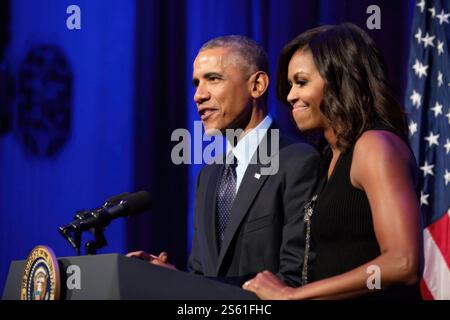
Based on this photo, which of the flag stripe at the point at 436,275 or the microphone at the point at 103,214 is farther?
the flag stripe at the point at 436,275

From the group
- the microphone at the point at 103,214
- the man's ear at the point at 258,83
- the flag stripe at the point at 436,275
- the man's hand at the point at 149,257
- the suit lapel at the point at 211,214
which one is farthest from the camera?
the flag stripe at the point at 436,275

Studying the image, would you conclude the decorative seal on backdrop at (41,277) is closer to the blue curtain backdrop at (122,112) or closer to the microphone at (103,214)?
the microphone at (103,214)

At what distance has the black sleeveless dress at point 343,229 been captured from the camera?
1610 millimetres

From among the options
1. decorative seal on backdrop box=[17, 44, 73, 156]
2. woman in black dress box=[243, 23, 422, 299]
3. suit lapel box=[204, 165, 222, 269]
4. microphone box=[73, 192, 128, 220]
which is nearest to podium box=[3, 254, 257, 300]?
woman in black dress box=[243, 23, 422, 299]

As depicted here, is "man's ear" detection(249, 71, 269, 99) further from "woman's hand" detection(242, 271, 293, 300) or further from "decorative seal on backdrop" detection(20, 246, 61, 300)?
"decorative seal on backdrop" detection(20, 246, 61, 300)

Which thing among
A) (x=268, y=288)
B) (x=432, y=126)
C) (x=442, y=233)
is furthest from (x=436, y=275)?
(x=268, y=288)

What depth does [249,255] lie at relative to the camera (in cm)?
210

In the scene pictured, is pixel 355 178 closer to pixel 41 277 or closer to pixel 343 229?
pixel 343 229

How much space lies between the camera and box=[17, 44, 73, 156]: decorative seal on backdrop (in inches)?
148

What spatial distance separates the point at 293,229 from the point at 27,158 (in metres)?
2.26

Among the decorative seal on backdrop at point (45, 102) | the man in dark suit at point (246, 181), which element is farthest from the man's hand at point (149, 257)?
the decorative seal on backdrop at point (45, 102)

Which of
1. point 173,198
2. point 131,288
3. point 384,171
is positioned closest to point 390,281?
point 384,171

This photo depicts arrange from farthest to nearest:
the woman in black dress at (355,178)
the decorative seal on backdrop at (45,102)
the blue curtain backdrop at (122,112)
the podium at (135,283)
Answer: the decorative seal on backdrop at (45,102) < the blue curtain backdrop at (122,112) < the woman in black dress at (355,178) < the podium at (135,283)
